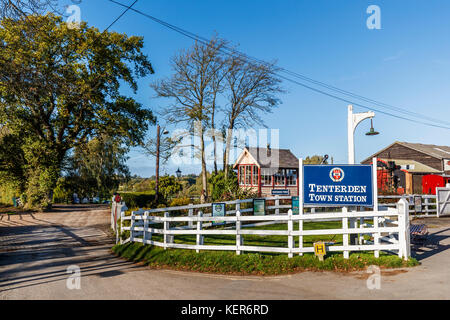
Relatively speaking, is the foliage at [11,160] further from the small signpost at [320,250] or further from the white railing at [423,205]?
the white railing at [423,205]

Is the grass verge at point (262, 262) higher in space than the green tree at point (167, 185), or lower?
lower

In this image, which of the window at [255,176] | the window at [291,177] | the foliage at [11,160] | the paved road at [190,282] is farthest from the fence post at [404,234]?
the foliage at [11,160]

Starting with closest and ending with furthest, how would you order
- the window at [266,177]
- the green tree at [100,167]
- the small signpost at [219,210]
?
1. the small signpost at [219,210]
2. the window at [266,177]
3. the green tree at [100,167]

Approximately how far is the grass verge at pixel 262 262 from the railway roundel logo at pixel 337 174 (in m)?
2.11

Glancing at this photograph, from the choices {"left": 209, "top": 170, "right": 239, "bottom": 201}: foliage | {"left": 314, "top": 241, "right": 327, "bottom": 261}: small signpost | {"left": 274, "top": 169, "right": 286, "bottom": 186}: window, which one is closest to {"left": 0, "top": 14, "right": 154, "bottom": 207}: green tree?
{"left": 209, "top": 170, "right": 239, "bottom": 201}: foliage

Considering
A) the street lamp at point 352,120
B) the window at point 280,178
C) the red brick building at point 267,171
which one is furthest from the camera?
the window at point 280,178

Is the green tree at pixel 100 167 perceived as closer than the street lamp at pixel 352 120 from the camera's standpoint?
No

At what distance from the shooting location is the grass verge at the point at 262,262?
805cm

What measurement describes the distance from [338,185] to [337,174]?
1.05 ft

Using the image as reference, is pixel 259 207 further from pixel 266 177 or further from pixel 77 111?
pixel 77 111

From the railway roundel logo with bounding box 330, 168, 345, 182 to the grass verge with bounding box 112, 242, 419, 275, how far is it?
6.92 feet

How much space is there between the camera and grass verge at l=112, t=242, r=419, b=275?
26.4 ft

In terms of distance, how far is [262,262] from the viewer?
Result: 8.42 metres
